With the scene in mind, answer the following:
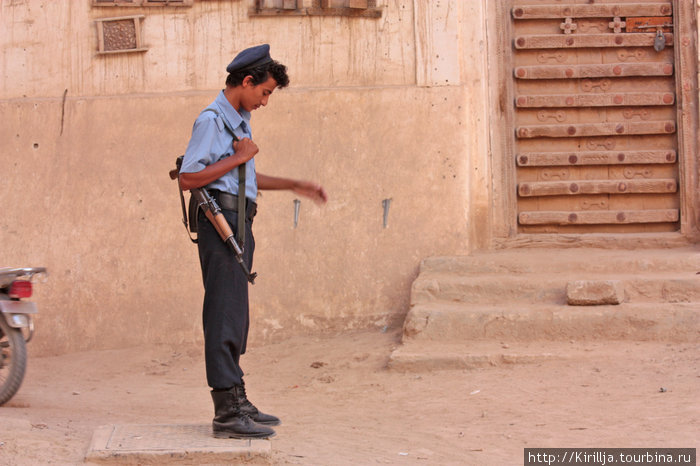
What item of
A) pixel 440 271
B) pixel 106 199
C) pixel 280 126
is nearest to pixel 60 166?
pixel 106 199

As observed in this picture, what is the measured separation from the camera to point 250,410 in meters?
3.86

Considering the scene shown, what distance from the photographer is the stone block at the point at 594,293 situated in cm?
557

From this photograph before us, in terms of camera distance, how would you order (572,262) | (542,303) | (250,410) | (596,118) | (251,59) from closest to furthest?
(251,59) → (250,410) → (542,303) → (572,262) → (596,118)

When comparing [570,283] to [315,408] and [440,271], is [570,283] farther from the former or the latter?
[315,408]

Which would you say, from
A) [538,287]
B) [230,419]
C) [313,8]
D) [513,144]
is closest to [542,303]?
[538,287]

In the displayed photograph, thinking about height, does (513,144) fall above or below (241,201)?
above

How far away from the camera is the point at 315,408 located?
4926 millimetres

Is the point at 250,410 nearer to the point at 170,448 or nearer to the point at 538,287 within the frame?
the point at 170,448

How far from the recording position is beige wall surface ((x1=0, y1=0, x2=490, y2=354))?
6.58 meters

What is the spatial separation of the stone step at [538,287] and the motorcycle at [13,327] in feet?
8.63

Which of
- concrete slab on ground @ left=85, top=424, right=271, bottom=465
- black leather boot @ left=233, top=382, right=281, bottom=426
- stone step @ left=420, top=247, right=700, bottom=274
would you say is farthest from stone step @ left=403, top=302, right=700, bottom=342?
concrete slab on ground @ left=85, top=424, right=271, bottom=465

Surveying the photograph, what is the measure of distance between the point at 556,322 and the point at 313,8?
3155mm

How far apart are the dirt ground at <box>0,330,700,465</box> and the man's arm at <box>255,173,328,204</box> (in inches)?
46.0

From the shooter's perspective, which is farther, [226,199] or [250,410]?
[250,410]
